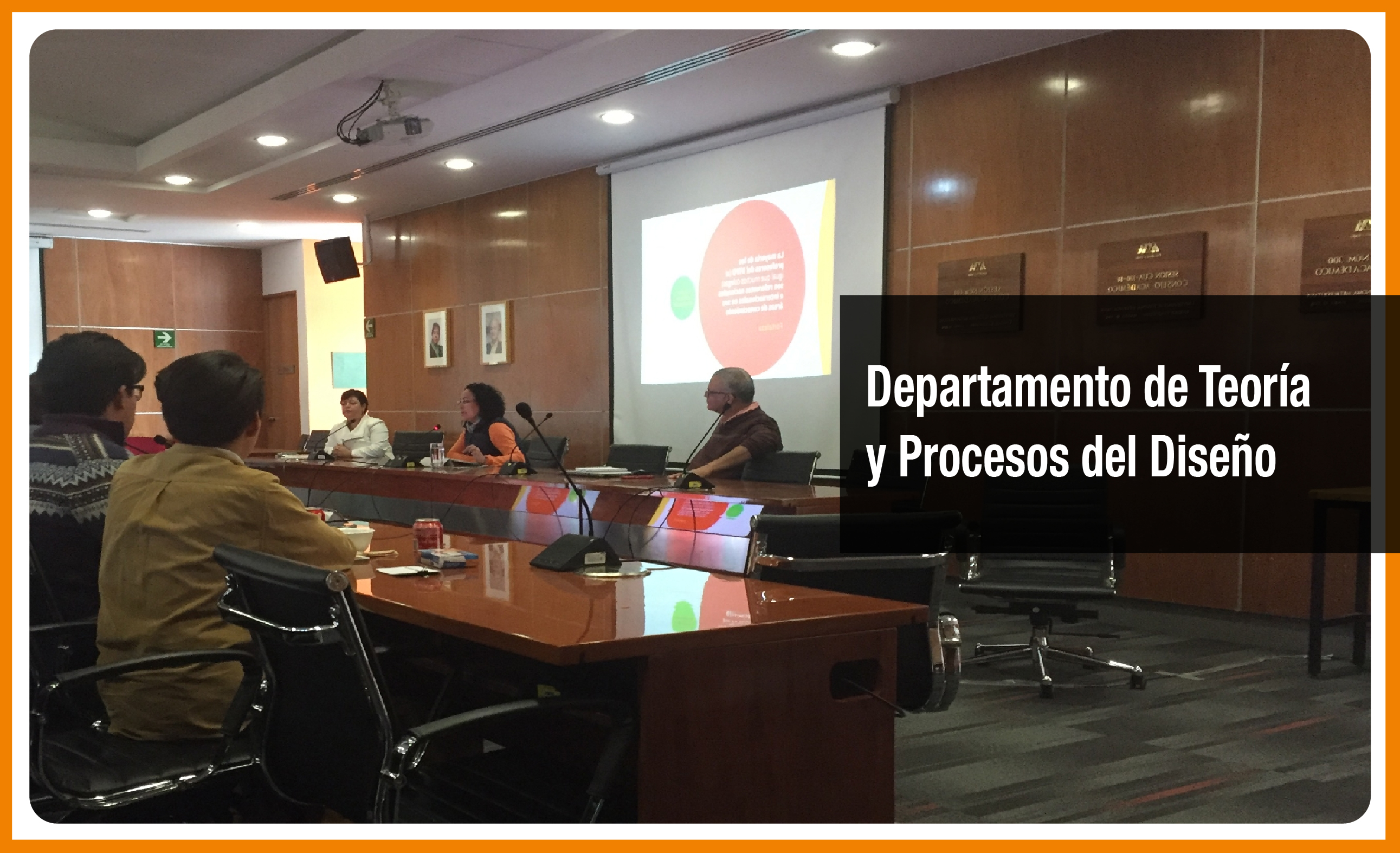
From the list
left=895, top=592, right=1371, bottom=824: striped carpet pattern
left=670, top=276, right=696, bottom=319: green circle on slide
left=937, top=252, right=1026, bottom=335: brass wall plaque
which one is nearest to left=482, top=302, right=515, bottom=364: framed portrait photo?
left=670, top=276, right=696, bottom=319: green circle on slide

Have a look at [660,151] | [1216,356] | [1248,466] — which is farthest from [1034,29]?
[660,151]

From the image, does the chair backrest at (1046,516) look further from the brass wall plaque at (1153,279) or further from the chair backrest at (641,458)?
the chair backrest at (641,458)

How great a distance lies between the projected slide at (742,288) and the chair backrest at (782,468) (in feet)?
4.21

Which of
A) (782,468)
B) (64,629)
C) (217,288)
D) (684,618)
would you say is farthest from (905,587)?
(217,288)

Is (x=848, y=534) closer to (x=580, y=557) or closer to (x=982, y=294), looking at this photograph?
(x=580, y=557)

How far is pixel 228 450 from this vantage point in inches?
88.0

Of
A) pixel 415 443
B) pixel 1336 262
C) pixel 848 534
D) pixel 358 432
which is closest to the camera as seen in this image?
pixel 848 534

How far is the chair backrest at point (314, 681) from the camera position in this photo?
1716mm

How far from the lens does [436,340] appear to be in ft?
33.4

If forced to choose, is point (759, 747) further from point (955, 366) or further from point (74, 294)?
point (74, 294)

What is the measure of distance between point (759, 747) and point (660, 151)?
625cm

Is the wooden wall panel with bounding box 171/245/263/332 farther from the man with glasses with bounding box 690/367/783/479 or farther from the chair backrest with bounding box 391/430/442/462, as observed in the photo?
the man with glasses with bounding box 690/367/783/479

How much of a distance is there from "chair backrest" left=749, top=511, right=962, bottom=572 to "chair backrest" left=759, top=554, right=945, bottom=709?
44 millimetres

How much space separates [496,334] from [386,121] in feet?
10.4
